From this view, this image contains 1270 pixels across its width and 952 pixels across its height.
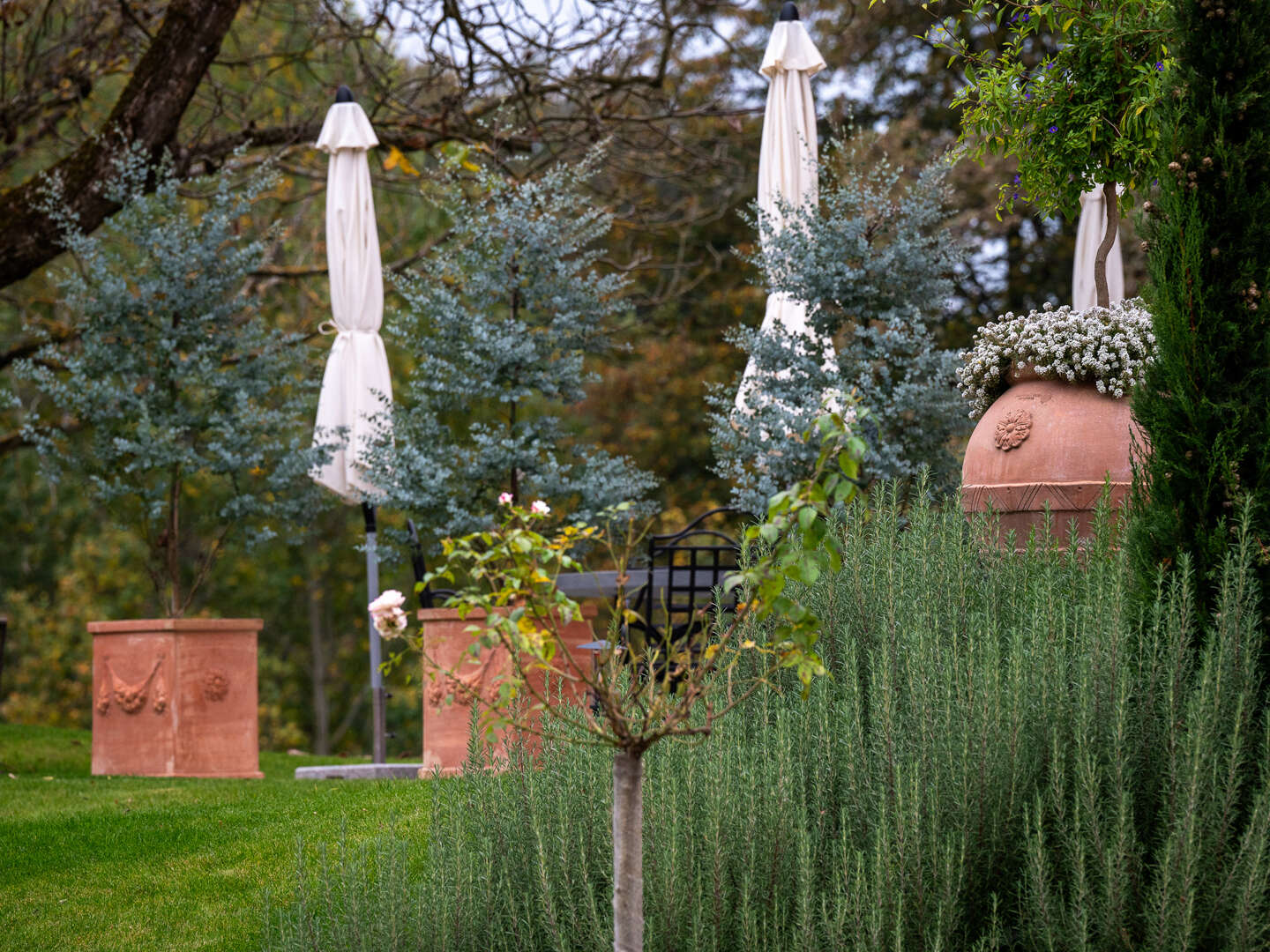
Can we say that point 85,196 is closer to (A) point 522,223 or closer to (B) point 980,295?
(A) point 522,223

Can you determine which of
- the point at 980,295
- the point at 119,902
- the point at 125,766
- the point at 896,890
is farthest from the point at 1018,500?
the point at 980,295

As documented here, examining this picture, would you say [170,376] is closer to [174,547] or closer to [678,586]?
[174,547]

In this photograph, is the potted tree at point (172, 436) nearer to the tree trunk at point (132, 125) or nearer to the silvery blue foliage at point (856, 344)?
the tree trunk at point (132, 125)

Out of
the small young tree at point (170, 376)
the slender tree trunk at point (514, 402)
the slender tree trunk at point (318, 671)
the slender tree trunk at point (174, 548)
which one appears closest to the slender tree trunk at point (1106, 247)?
the slender tree trunk at point (514, 402)

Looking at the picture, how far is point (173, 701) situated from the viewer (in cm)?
741

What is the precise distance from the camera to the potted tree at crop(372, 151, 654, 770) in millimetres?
7188

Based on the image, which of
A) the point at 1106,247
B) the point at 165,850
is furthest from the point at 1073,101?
the point at 165,850

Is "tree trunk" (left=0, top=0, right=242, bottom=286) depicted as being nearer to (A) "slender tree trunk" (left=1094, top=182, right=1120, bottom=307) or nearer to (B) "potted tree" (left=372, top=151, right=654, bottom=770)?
(B) "potted tree" (left=372, top=151, right=654, bottom=770)

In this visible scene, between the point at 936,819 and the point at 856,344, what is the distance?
4493 millimetres

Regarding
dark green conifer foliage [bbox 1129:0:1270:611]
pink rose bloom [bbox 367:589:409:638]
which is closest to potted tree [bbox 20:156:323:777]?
pink rose bloom [bbox 367:589:409:638]

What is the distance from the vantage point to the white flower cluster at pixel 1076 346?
4.86 metres

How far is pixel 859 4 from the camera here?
1492 centimetres

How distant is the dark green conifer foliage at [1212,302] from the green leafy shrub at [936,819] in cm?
15

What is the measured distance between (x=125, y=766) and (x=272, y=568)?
A: 1169 centimetres
